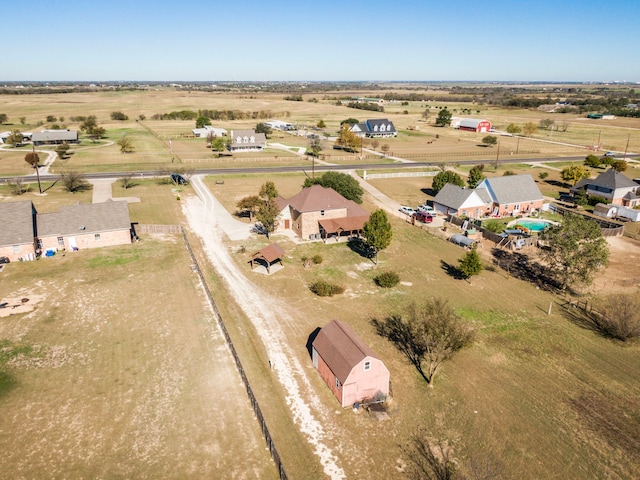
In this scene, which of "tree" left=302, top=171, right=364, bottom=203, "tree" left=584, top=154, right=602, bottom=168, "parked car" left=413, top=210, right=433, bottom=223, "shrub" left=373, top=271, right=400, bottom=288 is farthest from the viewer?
"tree" left=584, top=154, right=602, bottom=168

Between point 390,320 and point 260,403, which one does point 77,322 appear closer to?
point 260,403

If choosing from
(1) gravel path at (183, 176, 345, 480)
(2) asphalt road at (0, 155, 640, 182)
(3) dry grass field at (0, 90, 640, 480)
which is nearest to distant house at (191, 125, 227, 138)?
(2) asphalt road at (0, 155, 640, 182)

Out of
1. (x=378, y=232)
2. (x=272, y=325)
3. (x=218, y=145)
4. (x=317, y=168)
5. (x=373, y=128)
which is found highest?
(x=373, y=128)

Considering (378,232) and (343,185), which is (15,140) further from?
(378,232)

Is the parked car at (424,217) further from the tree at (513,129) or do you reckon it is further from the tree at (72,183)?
the tree at (513,129)

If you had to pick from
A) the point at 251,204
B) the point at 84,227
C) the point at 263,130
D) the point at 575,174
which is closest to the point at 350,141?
the point at 263,130

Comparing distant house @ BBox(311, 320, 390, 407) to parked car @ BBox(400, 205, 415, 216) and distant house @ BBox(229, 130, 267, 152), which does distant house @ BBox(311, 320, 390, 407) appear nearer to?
parked car @ BBox(400, 205, 415, 216)
